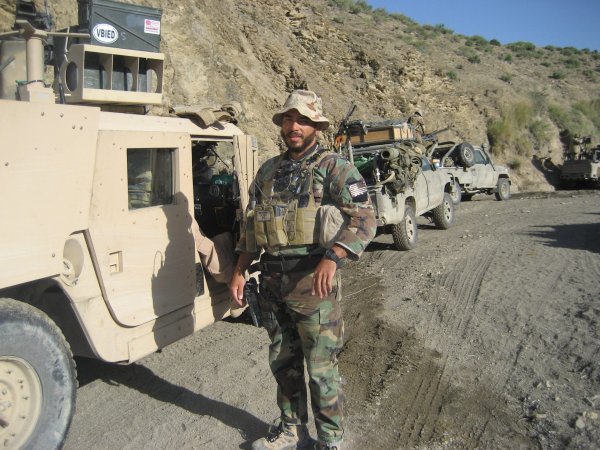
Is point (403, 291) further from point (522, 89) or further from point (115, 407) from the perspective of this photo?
point (522, 89)

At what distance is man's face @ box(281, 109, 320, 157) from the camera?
9.41 ft

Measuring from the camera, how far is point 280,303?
9.85 ft

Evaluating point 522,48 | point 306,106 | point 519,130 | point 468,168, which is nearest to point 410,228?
point 306,106

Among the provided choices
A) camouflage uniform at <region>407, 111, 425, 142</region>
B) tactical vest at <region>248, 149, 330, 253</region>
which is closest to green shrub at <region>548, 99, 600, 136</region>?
camouflage uniform at <region>407, 111, 425, 142</region>

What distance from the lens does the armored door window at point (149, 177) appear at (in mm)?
3582

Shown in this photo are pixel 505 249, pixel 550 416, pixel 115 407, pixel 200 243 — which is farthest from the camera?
pixel 505 249

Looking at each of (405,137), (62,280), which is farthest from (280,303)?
(405,137)

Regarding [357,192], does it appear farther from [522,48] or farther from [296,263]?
[522,48]

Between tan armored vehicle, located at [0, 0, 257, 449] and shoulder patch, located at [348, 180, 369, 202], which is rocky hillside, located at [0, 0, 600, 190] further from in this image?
shoulder patch, located at [348, 180, 369, 202]

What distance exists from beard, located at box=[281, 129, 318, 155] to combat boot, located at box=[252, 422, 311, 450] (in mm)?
1511

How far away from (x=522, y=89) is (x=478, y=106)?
236 inches

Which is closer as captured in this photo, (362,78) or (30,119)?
(30,119)

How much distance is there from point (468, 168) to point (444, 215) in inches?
175

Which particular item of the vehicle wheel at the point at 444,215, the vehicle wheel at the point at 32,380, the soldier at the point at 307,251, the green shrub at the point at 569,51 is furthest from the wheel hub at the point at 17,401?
the green shrub at the point at 569,51
